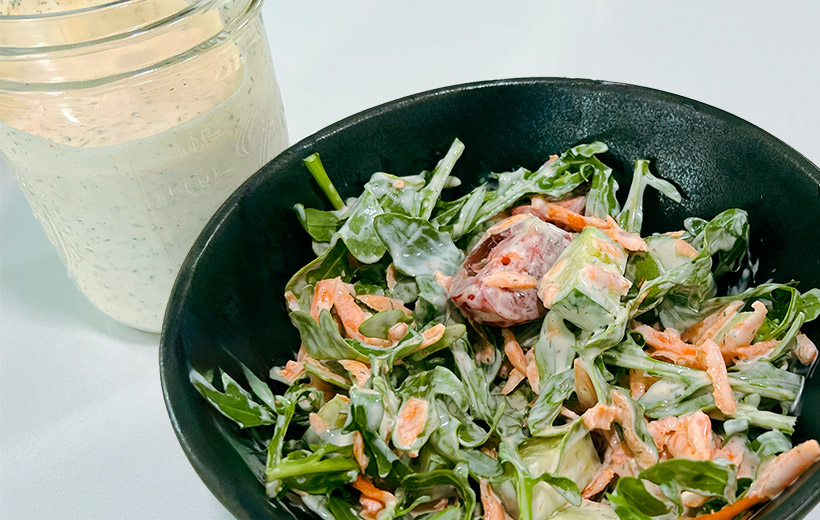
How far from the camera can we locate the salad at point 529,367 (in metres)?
0.70

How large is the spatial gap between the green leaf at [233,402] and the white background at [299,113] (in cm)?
27

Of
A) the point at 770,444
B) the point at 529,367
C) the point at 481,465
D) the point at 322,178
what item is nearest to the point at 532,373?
the point at 529,367

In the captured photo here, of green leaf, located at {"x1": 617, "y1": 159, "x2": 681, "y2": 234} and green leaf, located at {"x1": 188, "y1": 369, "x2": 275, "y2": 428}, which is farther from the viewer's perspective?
green leaf, located at {"x1": 617, "y1": 159, "x2": 681, "y2": 234}

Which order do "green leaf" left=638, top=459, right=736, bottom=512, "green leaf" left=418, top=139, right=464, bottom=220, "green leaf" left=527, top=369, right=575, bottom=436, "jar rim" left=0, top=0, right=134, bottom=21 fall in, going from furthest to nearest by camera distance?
"green leaf" left=418, top=139, right=464, bottom=220 → "jar rim" left=0, top=0, right=134, bottom=21 → "green leaf" left=527, top=369, right=575, bottom=436 → "green leaf" left=638, top=459, right=736, bottom=512

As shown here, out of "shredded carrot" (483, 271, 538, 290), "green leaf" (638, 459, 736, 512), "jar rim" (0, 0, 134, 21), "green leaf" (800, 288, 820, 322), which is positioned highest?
"jar rim" (0, 0, 134, 21)

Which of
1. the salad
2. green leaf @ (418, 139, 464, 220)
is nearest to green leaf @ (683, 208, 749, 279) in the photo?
the salad

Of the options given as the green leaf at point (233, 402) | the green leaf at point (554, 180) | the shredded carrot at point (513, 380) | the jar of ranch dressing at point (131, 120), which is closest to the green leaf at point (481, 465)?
the shredded carrot at point (513, 380)

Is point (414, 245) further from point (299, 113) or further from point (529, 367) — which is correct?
point (299, 113)

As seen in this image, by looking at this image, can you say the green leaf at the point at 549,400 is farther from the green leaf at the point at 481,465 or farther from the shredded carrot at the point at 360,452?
the shredded carrot at the point at 360,452

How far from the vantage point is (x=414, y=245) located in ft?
2.95

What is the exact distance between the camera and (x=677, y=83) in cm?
156

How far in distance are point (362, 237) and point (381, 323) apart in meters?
0.13

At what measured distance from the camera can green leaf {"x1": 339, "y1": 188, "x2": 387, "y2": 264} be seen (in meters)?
0.91

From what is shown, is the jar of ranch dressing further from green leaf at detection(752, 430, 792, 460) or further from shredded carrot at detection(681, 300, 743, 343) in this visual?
green leaf at detection(752, 430, 792, 460)
